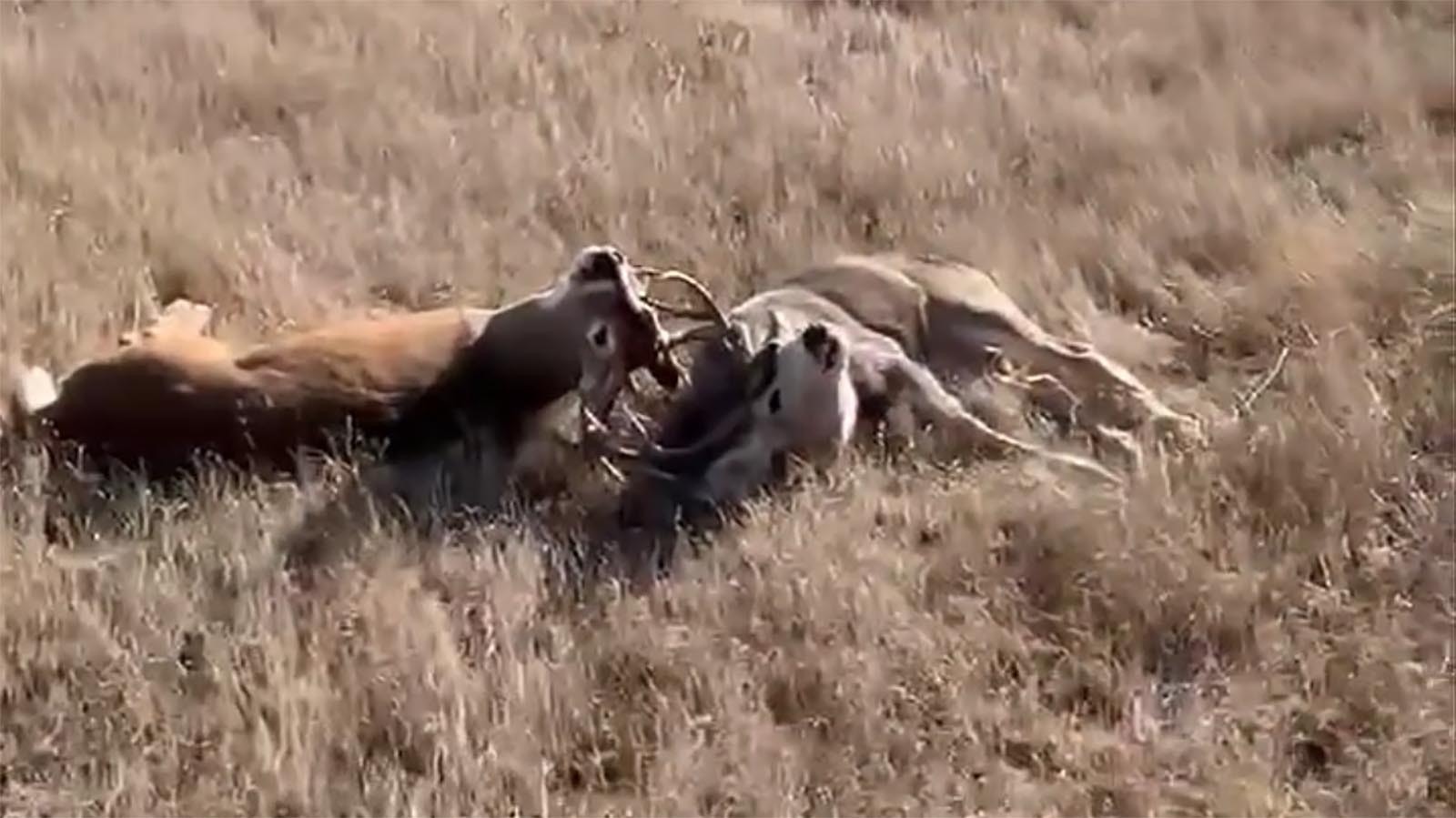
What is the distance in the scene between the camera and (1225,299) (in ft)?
25.1

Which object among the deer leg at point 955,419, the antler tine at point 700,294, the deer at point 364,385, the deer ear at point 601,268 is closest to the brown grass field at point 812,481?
the deer leg at point 955,419

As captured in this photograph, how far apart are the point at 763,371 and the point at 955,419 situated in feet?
2.02

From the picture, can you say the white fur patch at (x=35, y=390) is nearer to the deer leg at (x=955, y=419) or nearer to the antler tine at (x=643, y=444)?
the antler tine at (x=643, y=444)

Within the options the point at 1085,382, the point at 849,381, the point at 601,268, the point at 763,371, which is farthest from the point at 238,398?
the point at 1085,382

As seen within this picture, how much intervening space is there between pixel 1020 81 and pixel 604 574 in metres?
4.74

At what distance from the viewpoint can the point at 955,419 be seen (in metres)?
6.60

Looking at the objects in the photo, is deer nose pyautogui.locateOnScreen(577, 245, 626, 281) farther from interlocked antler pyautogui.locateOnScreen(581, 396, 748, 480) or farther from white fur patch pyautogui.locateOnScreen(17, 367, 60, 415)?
white fur patch pyautogui.locateOnScreen(17, 367, 60, 415)

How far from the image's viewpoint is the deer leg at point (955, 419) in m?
6.53

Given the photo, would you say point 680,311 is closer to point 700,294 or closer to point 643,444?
point 700,294

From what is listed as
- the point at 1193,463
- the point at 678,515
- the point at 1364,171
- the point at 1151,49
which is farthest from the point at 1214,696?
the point at 1151,49

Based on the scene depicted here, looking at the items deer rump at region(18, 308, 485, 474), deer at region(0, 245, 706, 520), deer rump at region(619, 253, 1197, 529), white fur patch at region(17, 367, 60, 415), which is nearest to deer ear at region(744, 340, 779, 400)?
deer rump at region(619, 253, 1197, 529)

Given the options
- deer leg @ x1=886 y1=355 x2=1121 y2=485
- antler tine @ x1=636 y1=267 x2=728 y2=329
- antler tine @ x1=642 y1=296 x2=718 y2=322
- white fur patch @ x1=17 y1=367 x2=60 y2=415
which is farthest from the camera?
antler tine @ x1=642 y1=296 x2=718 y2=322

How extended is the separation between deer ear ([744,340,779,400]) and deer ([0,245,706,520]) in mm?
246

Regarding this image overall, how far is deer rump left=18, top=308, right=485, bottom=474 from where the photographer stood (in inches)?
241
